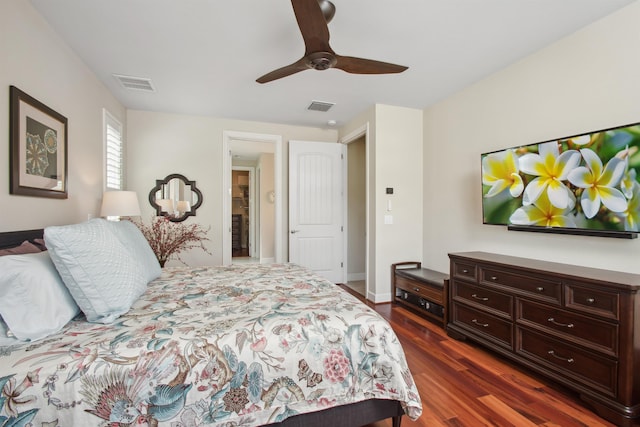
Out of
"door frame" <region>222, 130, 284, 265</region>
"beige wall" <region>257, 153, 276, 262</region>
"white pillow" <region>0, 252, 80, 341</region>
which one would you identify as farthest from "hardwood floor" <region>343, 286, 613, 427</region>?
"beige wall" <region>257, 153, 276, 262</region>

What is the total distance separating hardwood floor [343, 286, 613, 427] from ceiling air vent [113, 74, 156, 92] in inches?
146

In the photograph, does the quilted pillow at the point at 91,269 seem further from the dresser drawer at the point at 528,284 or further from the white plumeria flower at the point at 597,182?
the white plumeria flower at the point at 597,182

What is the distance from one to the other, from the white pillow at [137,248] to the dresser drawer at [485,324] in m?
2.62

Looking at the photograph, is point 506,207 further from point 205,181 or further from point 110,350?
point 205,181

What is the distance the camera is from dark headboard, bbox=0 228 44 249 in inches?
64.2

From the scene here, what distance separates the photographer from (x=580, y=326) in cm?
182

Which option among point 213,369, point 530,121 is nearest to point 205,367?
point 213,369

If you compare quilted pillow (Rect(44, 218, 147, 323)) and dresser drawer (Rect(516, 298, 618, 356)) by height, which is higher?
quilted pillow (Rect(44, 218, 147, 323))

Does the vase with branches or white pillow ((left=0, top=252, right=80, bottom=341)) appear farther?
the vase with branches

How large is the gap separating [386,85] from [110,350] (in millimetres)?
→ 3261

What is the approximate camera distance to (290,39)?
2.38m

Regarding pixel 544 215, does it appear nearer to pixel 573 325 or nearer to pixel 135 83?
pixel 573 325

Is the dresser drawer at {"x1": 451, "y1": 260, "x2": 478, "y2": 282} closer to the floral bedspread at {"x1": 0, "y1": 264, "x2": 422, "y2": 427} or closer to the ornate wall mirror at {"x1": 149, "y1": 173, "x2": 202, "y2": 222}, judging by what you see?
the floral bedspread at {"x1": 0, "y1": 264, "x2": 422, "y2": 427}

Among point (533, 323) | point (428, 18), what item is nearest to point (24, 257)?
point (428, 18)
